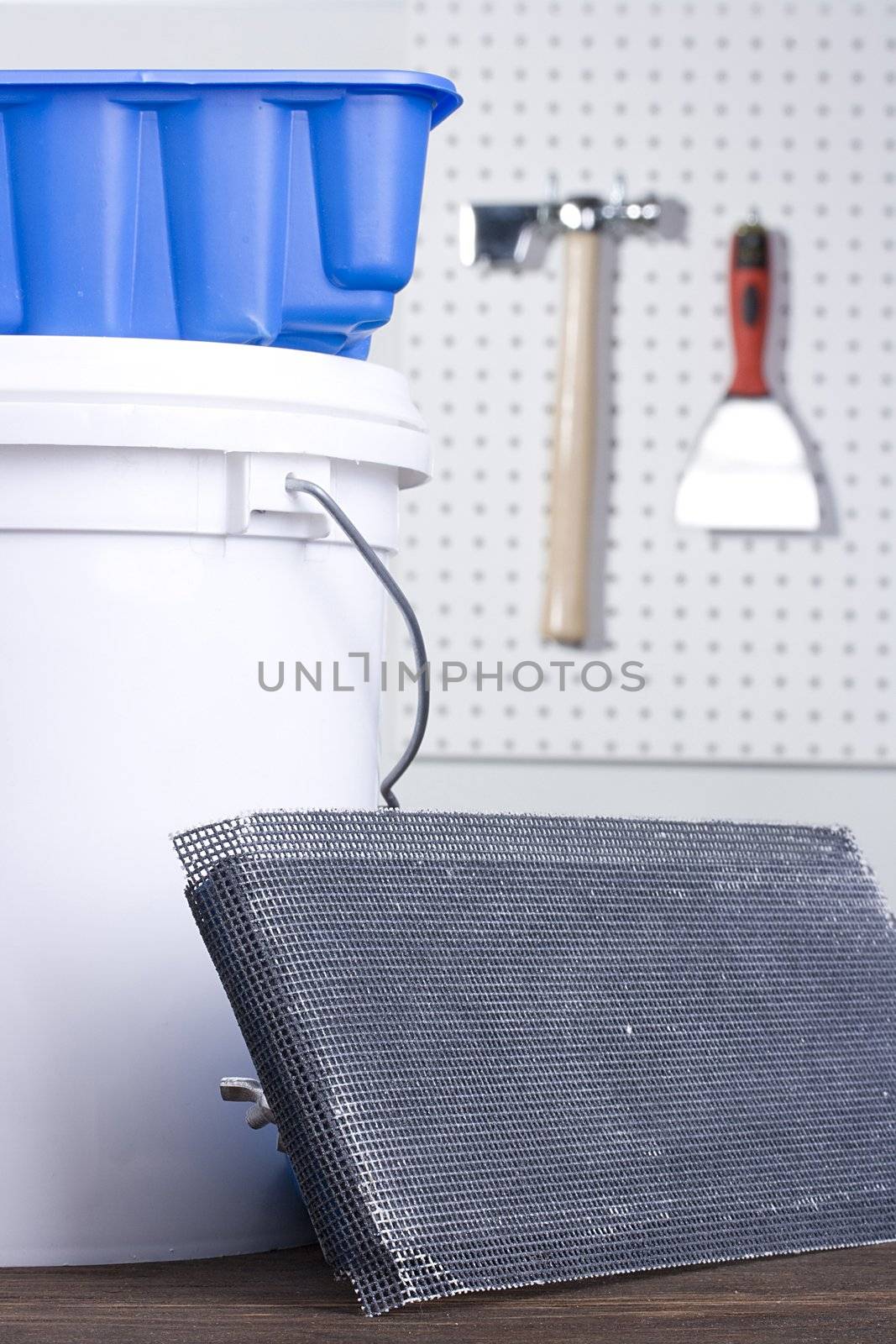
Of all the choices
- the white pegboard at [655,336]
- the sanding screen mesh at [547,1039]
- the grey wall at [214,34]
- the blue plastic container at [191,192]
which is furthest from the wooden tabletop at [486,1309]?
the grey wall at [214,34]

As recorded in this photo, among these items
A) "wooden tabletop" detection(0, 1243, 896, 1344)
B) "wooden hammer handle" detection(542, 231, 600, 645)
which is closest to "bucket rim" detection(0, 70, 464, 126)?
"wooden tabletop" detection(0, 1243, 896, 1344)

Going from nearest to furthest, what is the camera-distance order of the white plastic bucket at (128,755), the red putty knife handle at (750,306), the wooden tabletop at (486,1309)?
the wooden tabletop at (486,1309), the white plastic bucket at (128,755), the red putty knife handle at (750,306)

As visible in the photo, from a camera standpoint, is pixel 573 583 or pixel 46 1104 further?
pixel 573 583

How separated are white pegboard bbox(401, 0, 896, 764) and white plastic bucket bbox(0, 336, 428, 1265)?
3.58 ft

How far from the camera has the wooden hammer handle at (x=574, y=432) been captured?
1.62m

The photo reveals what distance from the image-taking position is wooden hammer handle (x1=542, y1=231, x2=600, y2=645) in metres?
1.62

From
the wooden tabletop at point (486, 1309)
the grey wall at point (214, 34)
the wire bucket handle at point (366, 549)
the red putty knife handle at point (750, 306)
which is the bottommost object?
the wooden tabletop at point (486, 1309)

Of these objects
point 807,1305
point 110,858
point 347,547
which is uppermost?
point 347,547

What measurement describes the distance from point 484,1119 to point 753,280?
1.32 meters

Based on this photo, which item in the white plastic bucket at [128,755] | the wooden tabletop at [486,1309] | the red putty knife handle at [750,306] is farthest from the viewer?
the red putty knife handle at [750,306]

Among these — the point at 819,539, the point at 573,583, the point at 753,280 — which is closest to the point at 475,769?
the point at 573,583

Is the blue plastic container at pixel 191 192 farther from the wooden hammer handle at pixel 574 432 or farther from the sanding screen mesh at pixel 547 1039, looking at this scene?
the wooden hammer handle at pixel 574 432

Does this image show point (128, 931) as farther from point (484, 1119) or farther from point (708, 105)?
point (708, 105)

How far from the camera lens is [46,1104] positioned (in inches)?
20.8
